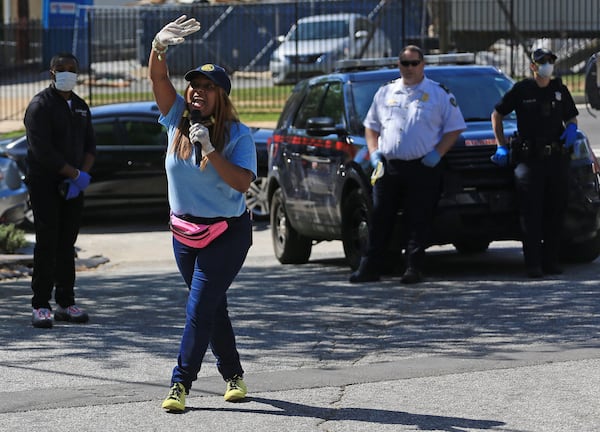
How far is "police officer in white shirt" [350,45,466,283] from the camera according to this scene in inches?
432

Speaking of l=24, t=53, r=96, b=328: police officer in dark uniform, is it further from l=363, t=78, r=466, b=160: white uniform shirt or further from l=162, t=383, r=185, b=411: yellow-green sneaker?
l=162, t=383, r=185, b=411: yellow-green sneaker

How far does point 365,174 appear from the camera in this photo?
A: 11.5m

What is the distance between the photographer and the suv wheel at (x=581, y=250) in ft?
38.5

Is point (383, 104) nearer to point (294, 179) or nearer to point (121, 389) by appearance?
point (294, 179)

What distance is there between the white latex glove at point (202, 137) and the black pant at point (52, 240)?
10.0ft

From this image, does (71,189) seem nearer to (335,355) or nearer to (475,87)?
(335,355)

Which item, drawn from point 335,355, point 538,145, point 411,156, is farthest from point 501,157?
point 335,355

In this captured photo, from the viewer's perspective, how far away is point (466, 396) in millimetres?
7000

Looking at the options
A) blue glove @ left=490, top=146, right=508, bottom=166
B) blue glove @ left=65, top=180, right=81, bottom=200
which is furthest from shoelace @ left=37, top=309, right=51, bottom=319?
blue glove @ left=490, top=146, right=508, bottom=166

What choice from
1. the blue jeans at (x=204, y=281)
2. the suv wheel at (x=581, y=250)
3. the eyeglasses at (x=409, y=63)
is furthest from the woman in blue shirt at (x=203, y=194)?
the suv wheel at (x=581, y=250)

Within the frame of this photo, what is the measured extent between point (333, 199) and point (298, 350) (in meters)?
3.70

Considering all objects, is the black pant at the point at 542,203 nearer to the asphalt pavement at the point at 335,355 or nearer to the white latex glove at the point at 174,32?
the asphalt pavement at the point at 335,355

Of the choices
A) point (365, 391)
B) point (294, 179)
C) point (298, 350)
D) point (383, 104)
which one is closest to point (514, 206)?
point (383, 104)

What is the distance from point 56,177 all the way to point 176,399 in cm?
304
